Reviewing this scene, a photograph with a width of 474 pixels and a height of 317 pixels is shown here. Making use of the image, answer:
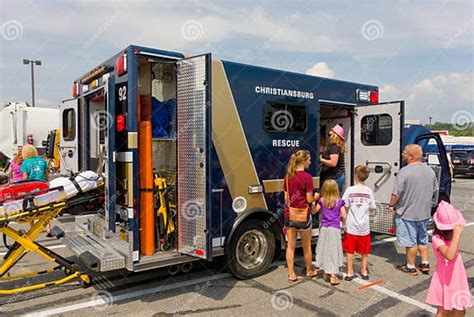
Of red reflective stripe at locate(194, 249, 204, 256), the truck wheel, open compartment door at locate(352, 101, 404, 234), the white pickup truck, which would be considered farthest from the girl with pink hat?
the white pickup truck

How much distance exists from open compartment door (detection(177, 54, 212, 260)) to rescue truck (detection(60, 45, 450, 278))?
0.5 inches

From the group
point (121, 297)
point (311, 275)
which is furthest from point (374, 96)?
point (121, 297)

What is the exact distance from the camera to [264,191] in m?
5.71

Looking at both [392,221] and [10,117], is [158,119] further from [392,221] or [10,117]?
[10,117]

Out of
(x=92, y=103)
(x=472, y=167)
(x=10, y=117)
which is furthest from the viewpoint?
(x=472, y=167)

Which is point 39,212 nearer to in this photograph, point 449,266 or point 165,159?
point 165,159

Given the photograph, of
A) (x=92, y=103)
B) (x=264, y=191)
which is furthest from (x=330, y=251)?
(x=92, y=103)

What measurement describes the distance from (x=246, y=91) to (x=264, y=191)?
4.51ft

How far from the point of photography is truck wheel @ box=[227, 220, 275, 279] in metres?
5.39

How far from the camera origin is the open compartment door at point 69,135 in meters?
6.85

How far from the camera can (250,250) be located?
5.68m

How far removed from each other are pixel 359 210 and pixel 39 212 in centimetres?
392

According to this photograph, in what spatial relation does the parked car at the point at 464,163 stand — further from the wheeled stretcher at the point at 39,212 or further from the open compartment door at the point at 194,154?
the wheeled stretcher at the point at 39,212

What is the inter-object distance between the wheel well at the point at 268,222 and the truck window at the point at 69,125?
340cm
